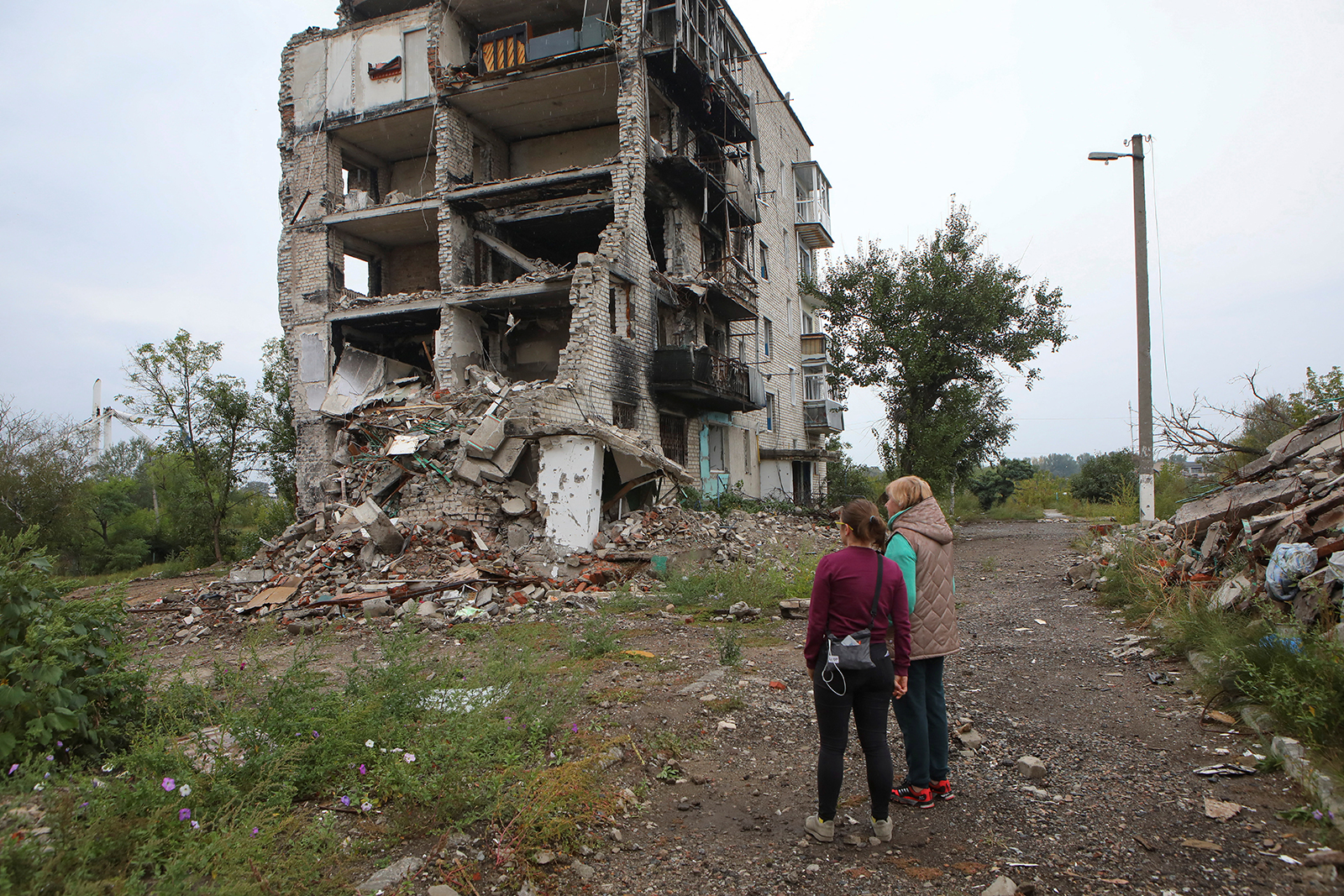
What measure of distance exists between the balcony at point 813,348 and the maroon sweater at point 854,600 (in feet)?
77.6

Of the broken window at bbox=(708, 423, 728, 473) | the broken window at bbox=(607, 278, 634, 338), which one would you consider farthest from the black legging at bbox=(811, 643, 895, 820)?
the broken window at bbox=(708, 423, 728, 473)

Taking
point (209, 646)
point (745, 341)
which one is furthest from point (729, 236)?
point (209, 646)

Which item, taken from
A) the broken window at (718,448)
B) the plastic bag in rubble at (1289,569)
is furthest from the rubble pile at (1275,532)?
the broken window at (718,448)

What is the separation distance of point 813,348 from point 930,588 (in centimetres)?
2457

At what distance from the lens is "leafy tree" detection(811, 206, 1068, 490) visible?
21.2 m

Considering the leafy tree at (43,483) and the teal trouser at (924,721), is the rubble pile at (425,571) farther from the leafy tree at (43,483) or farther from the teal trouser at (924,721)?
the leafy tree at (43,483)

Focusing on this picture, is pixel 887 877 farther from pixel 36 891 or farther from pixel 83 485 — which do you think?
pixel 83 485

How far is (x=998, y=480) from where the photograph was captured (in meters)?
34.5

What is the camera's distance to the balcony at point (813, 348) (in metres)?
26.6

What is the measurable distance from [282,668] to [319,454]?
12122mm

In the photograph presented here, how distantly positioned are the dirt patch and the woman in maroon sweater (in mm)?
265

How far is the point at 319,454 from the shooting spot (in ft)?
58.2

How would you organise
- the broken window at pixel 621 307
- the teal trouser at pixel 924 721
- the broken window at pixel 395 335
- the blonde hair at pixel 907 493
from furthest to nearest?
1. the broken window at pixel 395 335
2. the broken window at pixel 621 307
3. the blonde hair at pixel 907 493
4. the teal trouser at pixel 924 721

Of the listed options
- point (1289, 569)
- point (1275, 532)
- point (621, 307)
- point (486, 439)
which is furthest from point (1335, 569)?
point (621, 307)
